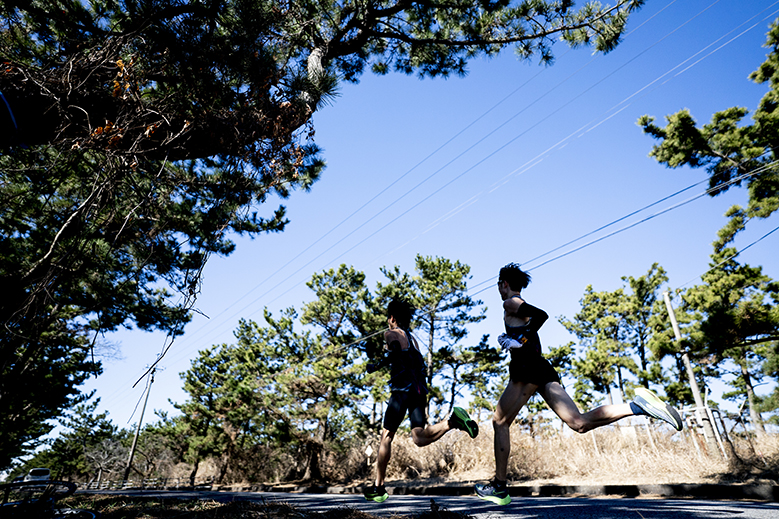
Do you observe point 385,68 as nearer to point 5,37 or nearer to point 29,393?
point 5,37

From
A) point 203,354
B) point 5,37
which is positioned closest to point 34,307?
point 5,37

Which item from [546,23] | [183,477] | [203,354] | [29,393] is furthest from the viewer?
[183,477]

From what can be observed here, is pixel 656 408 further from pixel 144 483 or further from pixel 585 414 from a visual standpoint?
pixel 144 483

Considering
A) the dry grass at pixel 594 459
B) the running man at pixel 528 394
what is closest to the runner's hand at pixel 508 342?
the running man at pixel 528 394

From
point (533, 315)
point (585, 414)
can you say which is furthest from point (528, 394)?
point (533, 315)

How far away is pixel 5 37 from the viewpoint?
3.71 metres

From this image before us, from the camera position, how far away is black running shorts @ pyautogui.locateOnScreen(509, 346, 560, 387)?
2945 mm

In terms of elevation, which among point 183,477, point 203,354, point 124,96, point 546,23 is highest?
point 203,354

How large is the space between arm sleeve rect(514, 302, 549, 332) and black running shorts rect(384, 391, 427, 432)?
1.25 meters

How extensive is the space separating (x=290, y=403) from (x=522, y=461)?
12.7m

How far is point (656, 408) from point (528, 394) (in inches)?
33.4

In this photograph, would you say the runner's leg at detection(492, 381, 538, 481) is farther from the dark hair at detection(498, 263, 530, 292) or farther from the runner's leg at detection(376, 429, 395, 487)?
the runner's leg at detection(376, 429, 395, 487)

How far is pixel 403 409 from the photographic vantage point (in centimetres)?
358

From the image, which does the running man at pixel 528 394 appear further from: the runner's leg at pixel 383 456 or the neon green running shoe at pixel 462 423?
the runner's leg at pixel 383 456
